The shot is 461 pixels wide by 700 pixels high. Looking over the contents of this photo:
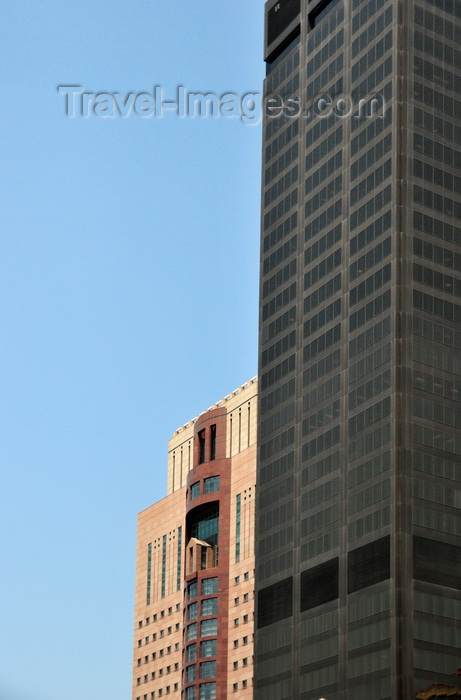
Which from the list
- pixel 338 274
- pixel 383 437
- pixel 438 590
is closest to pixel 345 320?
pixel 338 274

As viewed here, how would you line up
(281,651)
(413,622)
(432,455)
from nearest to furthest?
(413,622) → (432,455) → (281,651)

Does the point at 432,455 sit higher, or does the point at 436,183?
the point at 436,183

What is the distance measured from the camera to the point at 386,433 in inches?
7062

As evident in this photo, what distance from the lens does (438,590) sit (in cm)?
17138

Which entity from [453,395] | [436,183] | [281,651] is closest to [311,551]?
[281,651]

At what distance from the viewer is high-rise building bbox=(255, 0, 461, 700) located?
170500mm

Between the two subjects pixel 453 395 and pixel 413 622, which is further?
pixel 453 395

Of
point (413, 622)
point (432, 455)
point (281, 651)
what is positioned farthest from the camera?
point (281, 651)

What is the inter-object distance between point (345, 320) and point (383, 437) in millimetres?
20870

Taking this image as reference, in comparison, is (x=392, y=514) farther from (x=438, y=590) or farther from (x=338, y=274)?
(x=338, y=274)

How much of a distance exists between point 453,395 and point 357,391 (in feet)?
41.9

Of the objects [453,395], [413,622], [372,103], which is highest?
[372,103]

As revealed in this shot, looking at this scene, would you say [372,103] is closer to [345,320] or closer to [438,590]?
[345,320]

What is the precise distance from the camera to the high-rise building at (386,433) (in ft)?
559
